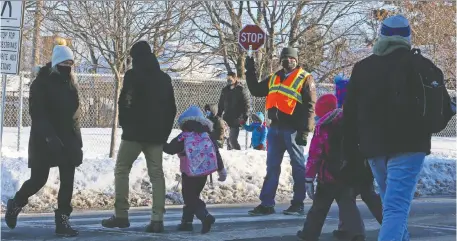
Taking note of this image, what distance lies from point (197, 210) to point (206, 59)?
20.2m

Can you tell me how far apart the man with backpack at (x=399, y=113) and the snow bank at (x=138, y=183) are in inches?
236

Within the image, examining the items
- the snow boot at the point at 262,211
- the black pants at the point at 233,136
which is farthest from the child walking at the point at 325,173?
the black pants at the point at 233,136

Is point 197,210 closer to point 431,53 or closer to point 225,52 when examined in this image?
point 225,52

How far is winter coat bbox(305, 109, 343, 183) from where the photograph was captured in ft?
24.5

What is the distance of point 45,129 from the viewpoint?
748 centimetres

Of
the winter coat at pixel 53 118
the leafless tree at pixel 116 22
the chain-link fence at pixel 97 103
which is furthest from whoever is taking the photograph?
the chain-link fence at pixel 97 103

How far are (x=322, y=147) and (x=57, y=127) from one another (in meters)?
2.49

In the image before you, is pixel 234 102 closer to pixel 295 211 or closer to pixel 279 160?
pixel 279 160

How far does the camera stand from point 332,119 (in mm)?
7457

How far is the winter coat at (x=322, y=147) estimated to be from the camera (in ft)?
24.5

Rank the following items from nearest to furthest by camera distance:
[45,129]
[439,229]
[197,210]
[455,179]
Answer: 1. [45,129]
2. [197,210]
3. [439,229]
4. [455,179]

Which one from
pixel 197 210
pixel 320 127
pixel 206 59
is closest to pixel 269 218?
pixel 197 210

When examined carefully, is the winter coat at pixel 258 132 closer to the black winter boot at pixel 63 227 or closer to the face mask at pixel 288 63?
the face mask at pixel 288 63

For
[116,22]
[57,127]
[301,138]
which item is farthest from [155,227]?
[116,22]
